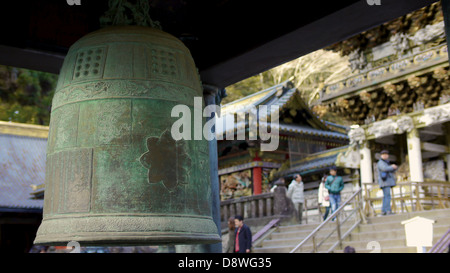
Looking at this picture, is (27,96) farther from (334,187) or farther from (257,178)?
(334,187)

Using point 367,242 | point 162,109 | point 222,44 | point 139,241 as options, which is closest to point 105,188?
point 139,241

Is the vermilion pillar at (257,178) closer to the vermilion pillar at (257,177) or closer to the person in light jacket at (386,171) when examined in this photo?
the vermilion pillar at (257,177)

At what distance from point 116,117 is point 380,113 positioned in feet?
47.7

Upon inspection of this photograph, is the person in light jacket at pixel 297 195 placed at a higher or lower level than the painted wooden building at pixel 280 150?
lower

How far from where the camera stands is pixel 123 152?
2.72 meters

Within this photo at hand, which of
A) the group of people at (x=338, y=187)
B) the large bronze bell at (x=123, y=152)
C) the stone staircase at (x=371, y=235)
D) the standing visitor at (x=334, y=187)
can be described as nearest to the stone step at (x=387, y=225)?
the stone staircase at (x=371, y=235)

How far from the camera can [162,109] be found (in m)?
2.87

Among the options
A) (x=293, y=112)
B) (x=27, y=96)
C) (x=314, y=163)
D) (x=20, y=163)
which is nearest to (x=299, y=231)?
(x=314, y=163)

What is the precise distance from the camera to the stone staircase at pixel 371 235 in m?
9.85

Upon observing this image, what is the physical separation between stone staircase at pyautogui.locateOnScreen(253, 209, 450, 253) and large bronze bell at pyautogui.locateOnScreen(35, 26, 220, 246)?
24.5 ft

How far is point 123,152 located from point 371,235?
29.3 ft

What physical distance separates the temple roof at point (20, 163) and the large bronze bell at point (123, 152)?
16382 millimetres

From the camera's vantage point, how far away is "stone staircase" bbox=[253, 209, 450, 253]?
985 centimetres

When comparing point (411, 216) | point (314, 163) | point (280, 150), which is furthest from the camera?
point (280, 150)
